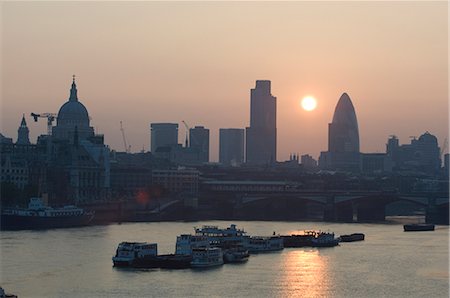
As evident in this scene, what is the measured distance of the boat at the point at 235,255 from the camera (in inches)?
2085

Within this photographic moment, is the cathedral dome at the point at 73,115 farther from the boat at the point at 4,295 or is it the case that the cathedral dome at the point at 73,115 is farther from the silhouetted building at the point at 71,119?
the boat at the point at 4,295

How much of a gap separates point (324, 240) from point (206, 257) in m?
12.7

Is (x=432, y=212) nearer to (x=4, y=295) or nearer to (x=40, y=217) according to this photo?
(x=40, y=217)

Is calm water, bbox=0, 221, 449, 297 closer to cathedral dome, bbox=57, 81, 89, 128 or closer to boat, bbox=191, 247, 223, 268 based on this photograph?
boat, bbox=191, 247, 223, 268

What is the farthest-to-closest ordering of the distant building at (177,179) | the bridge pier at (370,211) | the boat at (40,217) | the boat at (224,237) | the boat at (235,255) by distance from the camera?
the distant building at (177,179)
the bridge pier at (370,211)
the boat at (40,217)
the boat at (224,237)
the boat at (235,255)

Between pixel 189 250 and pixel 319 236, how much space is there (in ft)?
38.6

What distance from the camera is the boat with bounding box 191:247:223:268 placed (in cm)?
5047

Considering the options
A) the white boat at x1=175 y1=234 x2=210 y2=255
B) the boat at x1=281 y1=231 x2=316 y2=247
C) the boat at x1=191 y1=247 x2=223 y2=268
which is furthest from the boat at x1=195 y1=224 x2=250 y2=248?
the boat at x1=191 y1=247 x2=223 y2=268

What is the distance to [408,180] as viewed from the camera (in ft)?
505

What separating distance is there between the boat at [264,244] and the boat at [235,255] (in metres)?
2.66

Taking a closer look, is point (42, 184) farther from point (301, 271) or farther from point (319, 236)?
point (301, 271)

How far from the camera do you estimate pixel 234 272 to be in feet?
160

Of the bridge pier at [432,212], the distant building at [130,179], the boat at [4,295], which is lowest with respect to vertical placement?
the boat at [4,295]

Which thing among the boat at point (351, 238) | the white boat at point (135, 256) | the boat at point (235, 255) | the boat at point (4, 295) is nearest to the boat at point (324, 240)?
the boat at point (351, 238)
